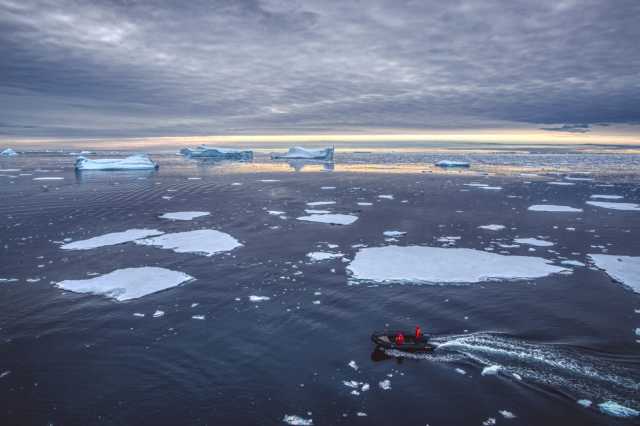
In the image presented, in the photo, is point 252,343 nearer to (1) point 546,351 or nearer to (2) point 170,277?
(2) point 170,277

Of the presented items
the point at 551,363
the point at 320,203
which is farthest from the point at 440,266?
the point at 320,203

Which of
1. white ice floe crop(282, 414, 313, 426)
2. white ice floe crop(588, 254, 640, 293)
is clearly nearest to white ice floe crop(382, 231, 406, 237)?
white ice floe crop(588, 254, 640, 293)

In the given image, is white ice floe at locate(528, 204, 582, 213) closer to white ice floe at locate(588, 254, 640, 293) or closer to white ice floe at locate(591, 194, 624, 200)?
white ice floe at locate(591, 194, 624, 200)

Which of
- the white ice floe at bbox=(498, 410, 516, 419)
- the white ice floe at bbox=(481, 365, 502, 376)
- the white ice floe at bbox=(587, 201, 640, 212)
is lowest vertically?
the white ice floe at bbox=(498, 410, 516, 419)

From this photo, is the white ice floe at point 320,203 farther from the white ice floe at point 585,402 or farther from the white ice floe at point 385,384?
the white ice floe at point 585,402

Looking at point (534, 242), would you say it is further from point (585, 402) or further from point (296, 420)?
point (296, 420)
